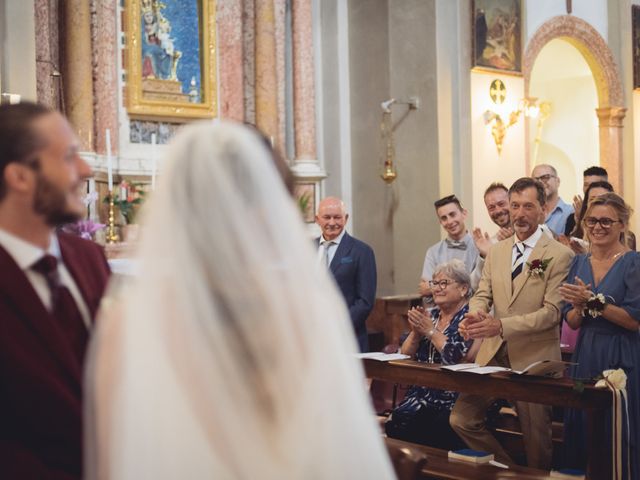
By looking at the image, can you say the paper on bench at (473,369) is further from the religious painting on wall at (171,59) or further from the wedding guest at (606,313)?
the religious painting on wall at (171,59)

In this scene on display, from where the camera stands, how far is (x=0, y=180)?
A: 79.5 inches

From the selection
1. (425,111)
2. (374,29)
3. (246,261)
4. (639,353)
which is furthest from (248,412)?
(374,29)

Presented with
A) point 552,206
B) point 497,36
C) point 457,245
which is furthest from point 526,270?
point 497,36

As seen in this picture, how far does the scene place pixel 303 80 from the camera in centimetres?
995

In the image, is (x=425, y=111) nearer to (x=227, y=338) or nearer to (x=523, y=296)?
(x=523, y=296)

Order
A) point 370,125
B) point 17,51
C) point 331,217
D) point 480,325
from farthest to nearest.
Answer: point 370,125
point 17,51
point 331,217
point 480,325

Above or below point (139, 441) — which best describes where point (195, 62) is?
above

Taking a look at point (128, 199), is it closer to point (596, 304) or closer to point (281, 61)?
point (281, 61)

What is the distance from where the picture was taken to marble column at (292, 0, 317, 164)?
9.94 m

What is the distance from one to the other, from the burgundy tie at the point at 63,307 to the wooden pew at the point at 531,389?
9.76 ft

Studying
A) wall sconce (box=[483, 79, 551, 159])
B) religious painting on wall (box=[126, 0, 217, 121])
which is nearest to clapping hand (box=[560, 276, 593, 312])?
religious painting on wall (box=[126, 0, 217, 121])

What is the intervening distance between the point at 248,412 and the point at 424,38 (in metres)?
9.27

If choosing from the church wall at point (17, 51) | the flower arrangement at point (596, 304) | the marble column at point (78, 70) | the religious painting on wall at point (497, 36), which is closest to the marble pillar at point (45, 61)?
the marble column at point (78, 70)

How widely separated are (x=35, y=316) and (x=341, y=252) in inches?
168
